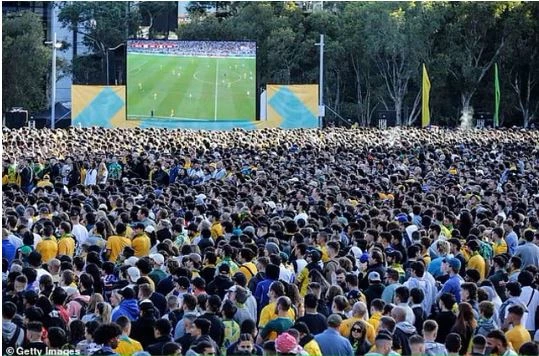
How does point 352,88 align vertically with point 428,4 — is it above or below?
below

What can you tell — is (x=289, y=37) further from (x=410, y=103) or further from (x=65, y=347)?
(x=65, y=347)

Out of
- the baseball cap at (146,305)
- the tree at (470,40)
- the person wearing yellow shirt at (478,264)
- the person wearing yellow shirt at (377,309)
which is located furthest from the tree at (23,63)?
the person wearing yellow shirt at (377,309)

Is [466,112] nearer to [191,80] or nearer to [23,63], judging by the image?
[191,80]

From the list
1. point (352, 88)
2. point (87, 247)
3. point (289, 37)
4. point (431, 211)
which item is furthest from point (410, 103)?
point (87, 247)

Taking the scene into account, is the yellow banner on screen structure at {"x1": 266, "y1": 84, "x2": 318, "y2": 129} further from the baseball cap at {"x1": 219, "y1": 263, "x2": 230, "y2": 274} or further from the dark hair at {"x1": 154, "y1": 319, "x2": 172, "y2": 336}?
the dark hair at {"x1": 154, "y1": 319, "x2": 172, "y2": 336}

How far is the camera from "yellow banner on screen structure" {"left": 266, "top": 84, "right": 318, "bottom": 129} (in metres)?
49.2

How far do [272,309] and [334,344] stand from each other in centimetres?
118

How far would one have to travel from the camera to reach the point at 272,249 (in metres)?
13.9

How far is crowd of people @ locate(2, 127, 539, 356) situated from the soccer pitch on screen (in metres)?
20.8

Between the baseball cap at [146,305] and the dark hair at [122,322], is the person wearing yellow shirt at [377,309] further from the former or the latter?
the dark hair at [122,322]

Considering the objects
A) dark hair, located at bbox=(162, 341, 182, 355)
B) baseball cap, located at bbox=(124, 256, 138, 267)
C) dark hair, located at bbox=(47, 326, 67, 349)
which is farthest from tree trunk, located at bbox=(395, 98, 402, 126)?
dark hair, located at bbox=(162, 341, 182, 355)

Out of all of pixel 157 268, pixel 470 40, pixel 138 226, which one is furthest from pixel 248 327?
pixel 470 40

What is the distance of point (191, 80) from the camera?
4875cm

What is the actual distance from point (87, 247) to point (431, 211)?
222 inches
